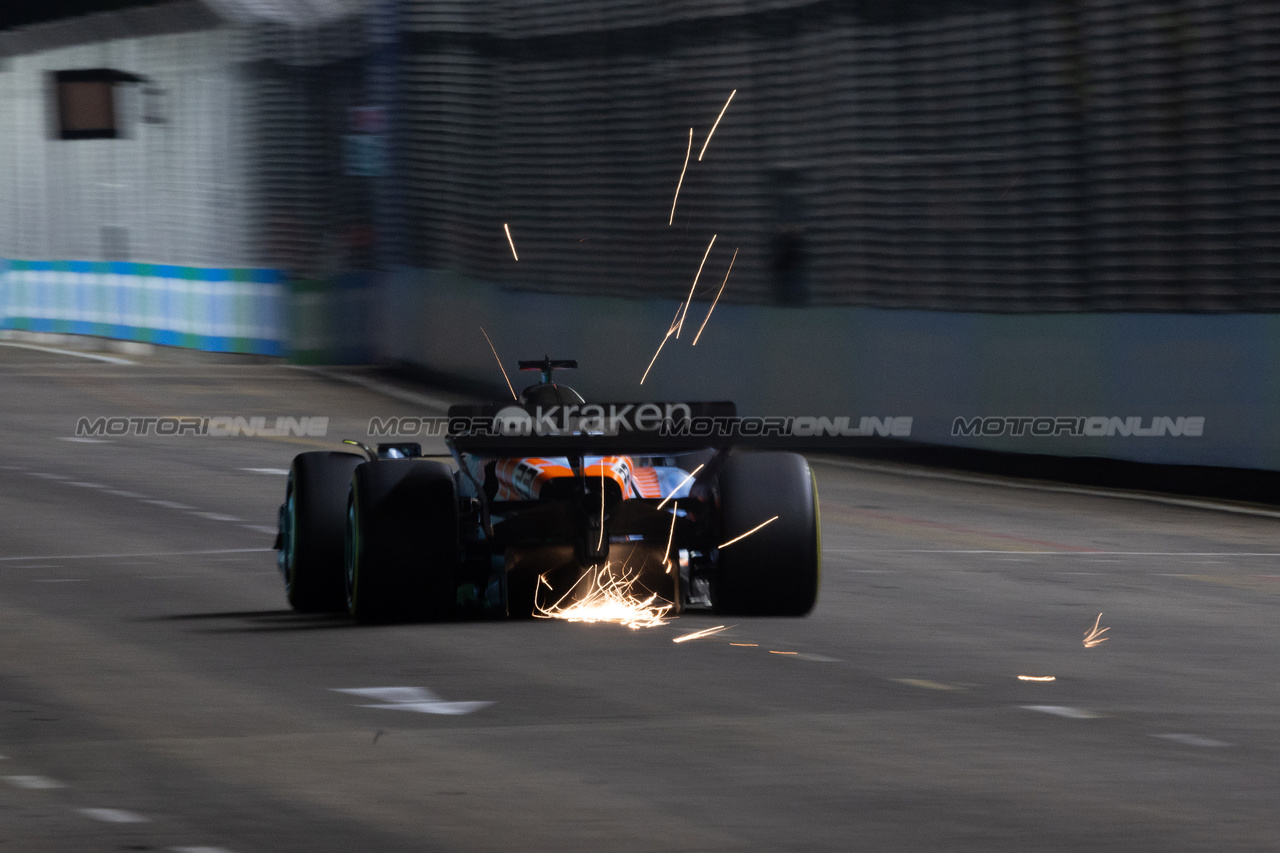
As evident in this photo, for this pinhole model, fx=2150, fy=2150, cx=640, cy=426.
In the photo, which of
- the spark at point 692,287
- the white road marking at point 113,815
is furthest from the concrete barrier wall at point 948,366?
the white road marking at point 113,815

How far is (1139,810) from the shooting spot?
6.27 metres

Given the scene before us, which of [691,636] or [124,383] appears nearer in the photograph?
[691,636]

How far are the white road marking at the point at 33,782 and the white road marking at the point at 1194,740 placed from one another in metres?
3.67

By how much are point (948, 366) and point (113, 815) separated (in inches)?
614

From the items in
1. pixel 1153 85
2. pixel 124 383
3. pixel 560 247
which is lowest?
pixel 124 383

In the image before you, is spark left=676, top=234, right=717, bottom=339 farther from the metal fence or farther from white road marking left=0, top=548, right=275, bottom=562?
white road marking left=0, top=548, right=275, bottom=562

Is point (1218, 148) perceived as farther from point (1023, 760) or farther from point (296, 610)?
point (1023, 760)

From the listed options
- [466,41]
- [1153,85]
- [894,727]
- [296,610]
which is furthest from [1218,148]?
[466,41]

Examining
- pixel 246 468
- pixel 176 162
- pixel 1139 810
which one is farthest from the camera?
pixel 176 162

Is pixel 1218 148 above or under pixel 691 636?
above

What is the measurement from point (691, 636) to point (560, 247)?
728 inches

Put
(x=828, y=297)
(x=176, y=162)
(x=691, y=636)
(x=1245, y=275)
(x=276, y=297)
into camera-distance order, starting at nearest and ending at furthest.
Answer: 1. (x=691, y=636)
2. (x=1245, y=275)
3. (x=828, y=297)
4. (x=276, y=297)
5. (x=176, y=162)
